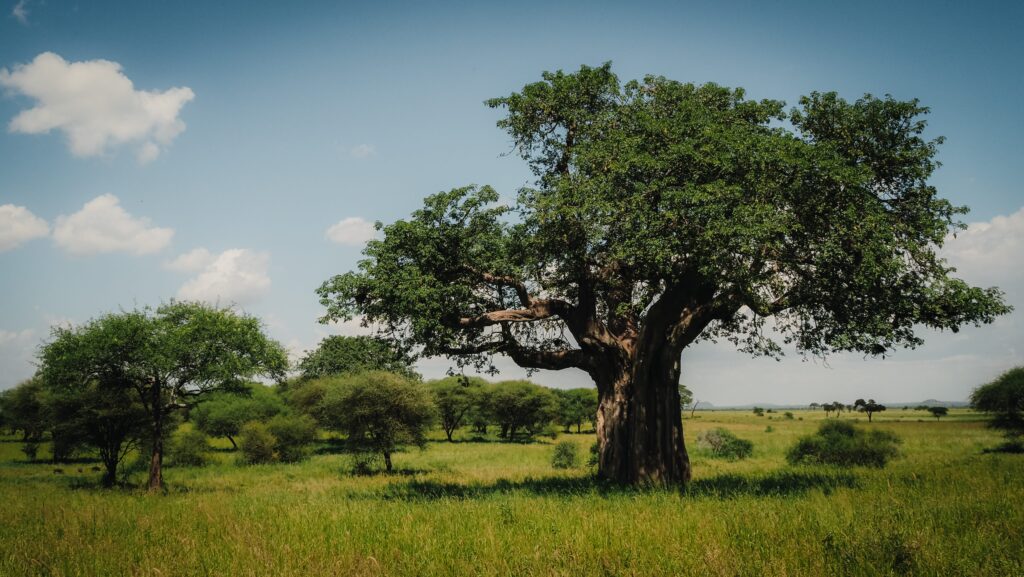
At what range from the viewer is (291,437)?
3991cm

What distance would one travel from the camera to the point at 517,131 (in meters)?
16.3

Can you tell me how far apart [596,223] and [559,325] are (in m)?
5.71

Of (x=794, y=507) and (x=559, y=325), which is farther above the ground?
(x=559, y=325)

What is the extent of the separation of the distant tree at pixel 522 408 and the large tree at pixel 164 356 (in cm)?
4823

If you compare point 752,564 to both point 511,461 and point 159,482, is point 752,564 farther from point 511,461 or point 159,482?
point 511,461

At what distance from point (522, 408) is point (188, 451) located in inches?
1620

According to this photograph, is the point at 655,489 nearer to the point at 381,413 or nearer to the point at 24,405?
the point at 381,413

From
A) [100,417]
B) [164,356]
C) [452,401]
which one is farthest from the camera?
[452,401]

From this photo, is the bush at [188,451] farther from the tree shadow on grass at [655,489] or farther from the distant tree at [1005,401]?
the distant tree at [1005,401]

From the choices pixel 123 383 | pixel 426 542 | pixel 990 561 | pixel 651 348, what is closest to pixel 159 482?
pixel 123 383

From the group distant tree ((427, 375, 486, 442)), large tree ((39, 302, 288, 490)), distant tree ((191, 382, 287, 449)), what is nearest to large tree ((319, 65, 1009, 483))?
large tree ((39, 302, 288, 490))

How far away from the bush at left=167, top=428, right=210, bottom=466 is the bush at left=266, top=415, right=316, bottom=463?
5.19 metres

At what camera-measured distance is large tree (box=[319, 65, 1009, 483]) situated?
1107cm

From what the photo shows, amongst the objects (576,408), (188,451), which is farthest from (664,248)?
(576,408)
